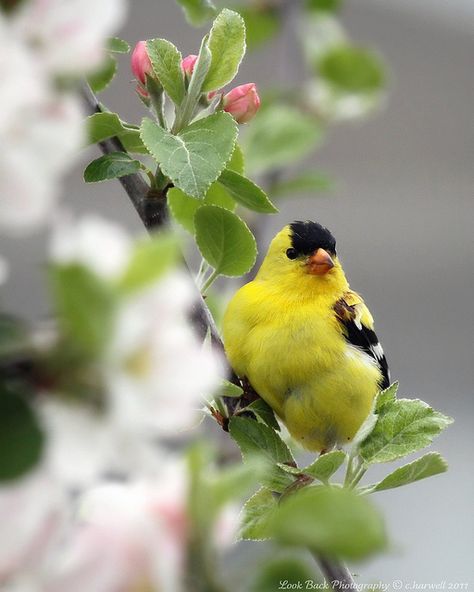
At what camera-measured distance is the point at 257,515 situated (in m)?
0.51

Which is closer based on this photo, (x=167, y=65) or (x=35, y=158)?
(x=35, y=158)

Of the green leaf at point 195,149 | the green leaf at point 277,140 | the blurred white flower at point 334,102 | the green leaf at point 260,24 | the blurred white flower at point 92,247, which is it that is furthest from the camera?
the blurred white flower at point 334,102

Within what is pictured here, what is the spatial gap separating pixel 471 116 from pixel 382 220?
0.58m

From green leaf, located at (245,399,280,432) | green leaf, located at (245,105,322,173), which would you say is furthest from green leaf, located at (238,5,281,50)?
green leaf, located at (245,399,280,432)

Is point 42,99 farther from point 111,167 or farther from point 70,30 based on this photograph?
point 111,167

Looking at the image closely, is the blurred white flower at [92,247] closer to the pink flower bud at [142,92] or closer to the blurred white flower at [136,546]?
the blurred white flower at [136,546]

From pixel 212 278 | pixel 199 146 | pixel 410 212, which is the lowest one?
pixel 410 212

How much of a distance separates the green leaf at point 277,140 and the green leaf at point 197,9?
469 mm

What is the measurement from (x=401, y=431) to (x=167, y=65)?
25 cm

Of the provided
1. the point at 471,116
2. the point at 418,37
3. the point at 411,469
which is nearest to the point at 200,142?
the point at 411,469

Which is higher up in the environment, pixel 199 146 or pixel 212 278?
pixel 199 146

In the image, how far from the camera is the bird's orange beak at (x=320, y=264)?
1.08 m

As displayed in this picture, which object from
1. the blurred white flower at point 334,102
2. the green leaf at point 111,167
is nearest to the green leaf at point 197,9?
the green leaf at point 111,167

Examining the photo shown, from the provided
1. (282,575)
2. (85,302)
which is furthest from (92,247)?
(282,575)
